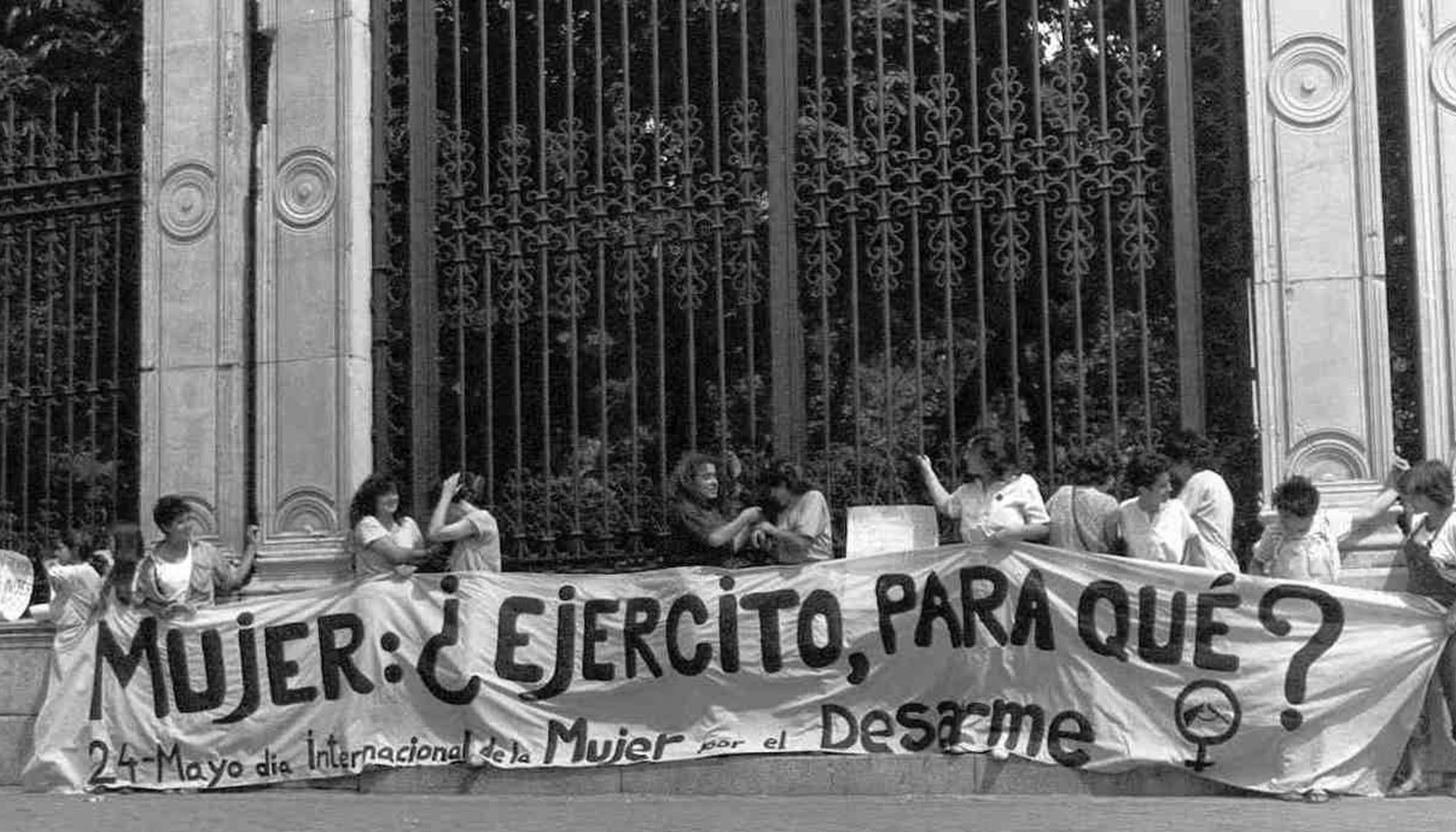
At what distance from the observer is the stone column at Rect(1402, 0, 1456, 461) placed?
35.4 feet

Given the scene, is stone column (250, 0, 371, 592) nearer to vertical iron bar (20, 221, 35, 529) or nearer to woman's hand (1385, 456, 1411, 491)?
vertical iron bar (20, 221, 35, 529)

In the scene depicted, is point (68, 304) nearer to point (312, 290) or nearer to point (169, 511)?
point (312, 290)

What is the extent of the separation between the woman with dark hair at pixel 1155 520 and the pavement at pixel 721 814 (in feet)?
3.83

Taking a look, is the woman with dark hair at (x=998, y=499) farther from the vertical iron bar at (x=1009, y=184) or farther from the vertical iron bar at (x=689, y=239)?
the vertical iron bar at (x=689, y=239)

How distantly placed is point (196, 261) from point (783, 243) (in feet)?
12.4

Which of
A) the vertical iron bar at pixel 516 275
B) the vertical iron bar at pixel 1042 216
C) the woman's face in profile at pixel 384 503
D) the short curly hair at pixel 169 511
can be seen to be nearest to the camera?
the vertical iron bar at pixel 1042 216

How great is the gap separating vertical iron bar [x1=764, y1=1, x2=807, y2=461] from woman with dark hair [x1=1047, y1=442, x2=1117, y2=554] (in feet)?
5.56

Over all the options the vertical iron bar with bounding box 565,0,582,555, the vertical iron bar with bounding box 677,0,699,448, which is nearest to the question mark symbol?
the vertical iron bar with bounding box 677,0,699,448

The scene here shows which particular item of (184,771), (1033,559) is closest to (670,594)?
(1033,559)

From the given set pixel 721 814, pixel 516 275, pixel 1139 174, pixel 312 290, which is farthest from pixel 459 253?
pixel 721 814

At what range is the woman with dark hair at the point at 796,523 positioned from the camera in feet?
37.3

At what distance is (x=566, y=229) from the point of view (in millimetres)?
12875

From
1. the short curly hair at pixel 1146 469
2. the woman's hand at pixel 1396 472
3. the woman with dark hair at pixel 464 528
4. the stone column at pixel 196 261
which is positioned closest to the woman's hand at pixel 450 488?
the woman with dark hair at pixel 464 528

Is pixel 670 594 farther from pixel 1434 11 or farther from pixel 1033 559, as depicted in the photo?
pixel 1434 11
